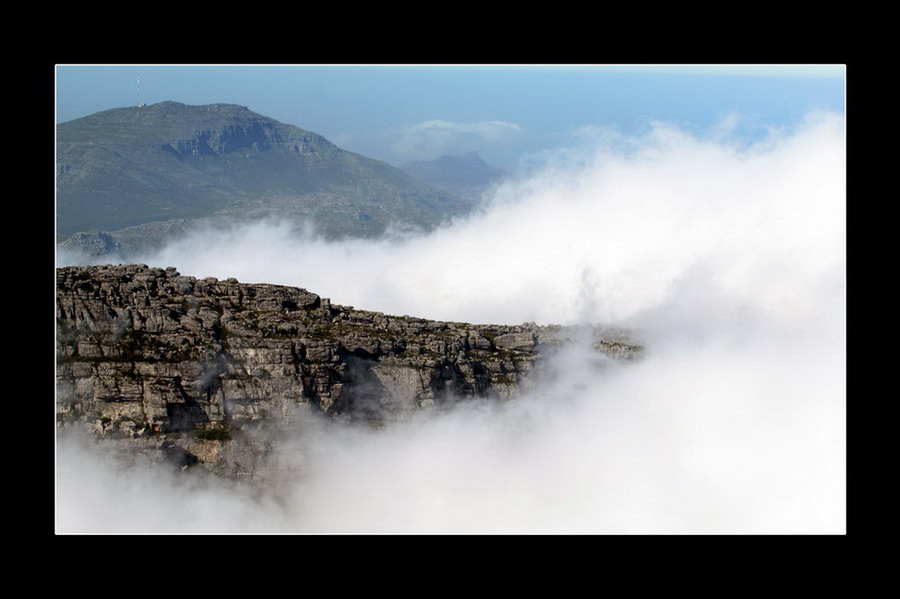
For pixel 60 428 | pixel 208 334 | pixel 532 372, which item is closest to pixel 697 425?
pixel 532 372

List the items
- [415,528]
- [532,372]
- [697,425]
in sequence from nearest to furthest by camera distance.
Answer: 1. [415,528]
2. [532,372]
3. [697,425]

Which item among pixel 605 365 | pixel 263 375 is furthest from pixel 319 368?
pixel 605 365

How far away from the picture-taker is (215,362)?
397 feet

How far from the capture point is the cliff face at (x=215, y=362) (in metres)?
118

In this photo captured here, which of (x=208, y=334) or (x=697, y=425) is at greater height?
(x=208, y=334)

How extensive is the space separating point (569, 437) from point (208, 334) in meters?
45.4

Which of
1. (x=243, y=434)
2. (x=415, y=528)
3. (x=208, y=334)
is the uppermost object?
(x=208, y=334)

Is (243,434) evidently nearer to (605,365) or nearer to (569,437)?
(569,437)

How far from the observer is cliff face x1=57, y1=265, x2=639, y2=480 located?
11762 centimetres

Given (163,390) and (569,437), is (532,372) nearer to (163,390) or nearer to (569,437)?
(569,437)

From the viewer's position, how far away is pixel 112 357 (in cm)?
11838

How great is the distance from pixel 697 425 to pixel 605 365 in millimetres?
13161

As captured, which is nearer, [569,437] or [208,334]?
[208,334]

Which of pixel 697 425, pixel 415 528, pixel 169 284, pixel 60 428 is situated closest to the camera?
pixel 415 528
